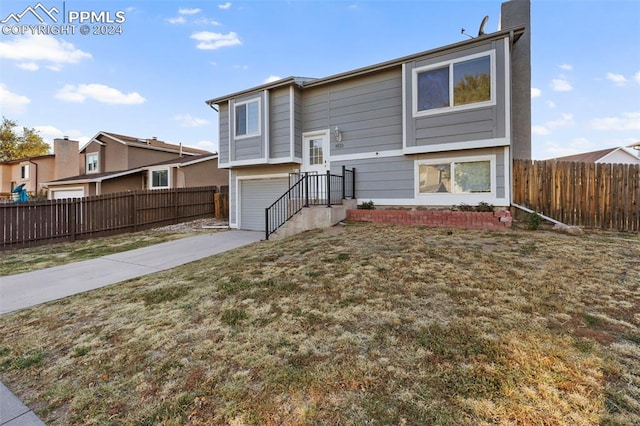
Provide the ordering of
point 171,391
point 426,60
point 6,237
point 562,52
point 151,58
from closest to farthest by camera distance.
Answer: point 171,391 < point 426,60 < point 6,237 < point 562,52 < point 151,58

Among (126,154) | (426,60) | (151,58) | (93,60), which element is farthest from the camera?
(126,154)

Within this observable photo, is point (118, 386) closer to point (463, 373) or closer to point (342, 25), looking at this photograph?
point (463, 373)

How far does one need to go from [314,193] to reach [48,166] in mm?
→ 27868

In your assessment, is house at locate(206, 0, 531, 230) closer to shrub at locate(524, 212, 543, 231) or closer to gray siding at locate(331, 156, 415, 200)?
gray siding at locate(331, 156, 415, 200)

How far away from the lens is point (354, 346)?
8.07ft

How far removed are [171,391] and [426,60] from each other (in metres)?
8.92

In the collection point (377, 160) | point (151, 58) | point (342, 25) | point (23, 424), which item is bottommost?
point (23, 424)

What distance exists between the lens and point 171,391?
2152 millimetres

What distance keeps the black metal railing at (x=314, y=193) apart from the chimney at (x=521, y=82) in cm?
467

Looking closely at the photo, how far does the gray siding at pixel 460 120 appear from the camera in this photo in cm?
A: 702

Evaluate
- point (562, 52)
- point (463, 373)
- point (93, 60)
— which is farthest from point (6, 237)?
point (562, 52)

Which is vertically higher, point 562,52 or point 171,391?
point 562,52

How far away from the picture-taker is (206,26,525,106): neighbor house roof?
23.0 ft

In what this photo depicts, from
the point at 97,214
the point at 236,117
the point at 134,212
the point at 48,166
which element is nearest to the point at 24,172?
the point at 48,166
